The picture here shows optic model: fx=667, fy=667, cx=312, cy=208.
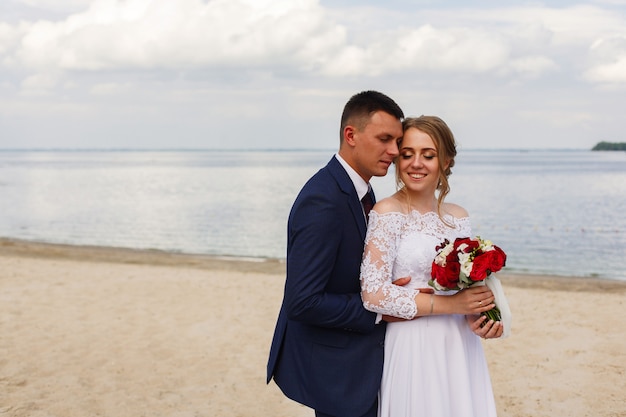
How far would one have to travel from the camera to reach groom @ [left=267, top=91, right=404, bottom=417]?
2928mm

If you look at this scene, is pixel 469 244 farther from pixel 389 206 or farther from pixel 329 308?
pixel 329 308

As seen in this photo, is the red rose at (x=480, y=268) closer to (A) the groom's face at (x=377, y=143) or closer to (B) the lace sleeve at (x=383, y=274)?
(B) the lace sleeve at (x=383, y=274)

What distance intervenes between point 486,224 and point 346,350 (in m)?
27.7

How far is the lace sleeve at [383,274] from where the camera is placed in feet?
9.70

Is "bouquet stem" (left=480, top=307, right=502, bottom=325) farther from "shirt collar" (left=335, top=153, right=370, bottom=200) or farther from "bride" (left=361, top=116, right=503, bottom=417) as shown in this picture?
"shirt collar" (left=335, top=153, right=370, bottom=200)

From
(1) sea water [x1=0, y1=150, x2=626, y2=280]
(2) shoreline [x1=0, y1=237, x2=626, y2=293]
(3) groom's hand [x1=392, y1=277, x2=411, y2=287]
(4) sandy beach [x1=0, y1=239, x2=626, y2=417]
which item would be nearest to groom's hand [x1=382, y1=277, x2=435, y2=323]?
(3) groom's hand [x1=392, y1=277, x2=411, y2=287]

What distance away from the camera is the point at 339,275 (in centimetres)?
305

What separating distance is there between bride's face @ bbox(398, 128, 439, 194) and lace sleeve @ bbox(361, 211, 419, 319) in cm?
22

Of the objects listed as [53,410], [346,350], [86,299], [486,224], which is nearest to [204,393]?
[53,410]

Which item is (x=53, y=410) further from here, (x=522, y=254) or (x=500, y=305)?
(x=522, y=254)

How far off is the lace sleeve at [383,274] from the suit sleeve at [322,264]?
0.23ft

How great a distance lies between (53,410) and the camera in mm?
6539

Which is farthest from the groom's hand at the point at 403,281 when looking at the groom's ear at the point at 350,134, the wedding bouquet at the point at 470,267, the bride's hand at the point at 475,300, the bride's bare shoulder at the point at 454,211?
the groom's ear at the point at 350,134

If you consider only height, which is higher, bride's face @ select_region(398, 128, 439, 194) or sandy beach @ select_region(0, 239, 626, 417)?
bride's face @ select_region(398, 128, 439, 194)
